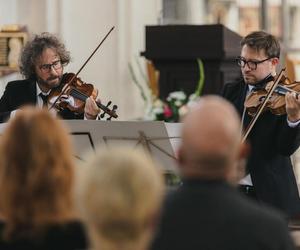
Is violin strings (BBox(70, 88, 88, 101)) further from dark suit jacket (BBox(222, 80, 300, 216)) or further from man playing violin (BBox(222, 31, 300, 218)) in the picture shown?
dark suit jacket (BBox(222, 80, 300, 216))

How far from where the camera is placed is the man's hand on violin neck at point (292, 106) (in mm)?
4660

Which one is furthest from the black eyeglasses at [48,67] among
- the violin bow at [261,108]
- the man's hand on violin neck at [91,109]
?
the violin bow at [261,108]

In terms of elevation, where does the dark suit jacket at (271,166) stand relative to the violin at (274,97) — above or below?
below

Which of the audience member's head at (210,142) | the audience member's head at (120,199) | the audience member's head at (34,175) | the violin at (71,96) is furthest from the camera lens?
the violin at (71,96)

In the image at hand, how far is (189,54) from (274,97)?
377cm

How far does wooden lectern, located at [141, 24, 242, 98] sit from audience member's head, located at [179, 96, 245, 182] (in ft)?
19.2

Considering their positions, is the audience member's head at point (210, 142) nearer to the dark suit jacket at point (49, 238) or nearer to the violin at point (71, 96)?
the dark suit jacket at point (49, 238)

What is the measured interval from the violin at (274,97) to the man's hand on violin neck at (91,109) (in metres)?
0.74

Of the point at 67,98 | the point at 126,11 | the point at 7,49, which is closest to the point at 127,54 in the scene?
the point at 126,11

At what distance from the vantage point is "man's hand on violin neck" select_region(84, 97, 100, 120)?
5223 mm

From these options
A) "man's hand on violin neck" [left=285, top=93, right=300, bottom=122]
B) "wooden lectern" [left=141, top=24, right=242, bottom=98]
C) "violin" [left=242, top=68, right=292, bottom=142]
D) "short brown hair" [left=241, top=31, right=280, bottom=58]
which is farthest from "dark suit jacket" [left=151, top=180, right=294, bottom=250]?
"wooden lectern" [left=141, top=24, right=242, bottom=98]

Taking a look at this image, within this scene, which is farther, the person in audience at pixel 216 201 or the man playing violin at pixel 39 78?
the man playing violin at pixel 39 78

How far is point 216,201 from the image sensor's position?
8.22 ft

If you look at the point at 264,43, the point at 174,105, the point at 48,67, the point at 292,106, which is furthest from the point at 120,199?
the point at 174,105
